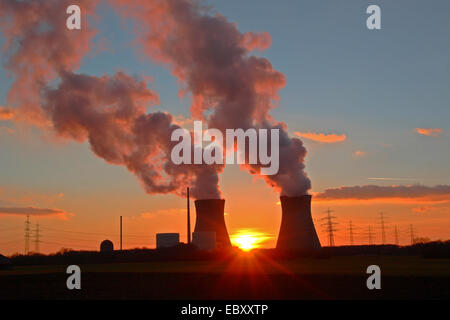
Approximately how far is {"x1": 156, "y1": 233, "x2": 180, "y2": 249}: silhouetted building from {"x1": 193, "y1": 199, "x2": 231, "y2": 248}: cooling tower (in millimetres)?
7162

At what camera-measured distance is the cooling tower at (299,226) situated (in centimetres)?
5041

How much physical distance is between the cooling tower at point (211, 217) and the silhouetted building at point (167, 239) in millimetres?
7162

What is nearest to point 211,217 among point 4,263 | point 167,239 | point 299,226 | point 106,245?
point 167,239

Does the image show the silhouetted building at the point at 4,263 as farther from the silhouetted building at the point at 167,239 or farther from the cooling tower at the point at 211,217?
the silhouetted building at the point at 167,239

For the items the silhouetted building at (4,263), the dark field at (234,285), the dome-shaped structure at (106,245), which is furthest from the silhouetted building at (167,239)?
the dark field at (234,285)

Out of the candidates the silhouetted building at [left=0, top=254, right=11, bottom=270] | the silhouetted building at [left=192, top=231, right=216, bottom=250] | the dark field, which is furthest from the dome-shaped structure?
the dark field

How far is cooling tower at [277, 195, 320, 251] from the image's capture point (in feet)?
165

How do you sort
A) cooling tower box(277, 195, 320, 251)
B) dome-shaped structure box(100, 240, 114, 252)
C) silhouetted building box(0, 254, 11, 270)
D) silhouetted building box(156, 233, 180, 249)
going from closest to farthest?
silhouetted building box(0, 254, 11, 270)
cooling tower box(277, 195, 320, 251)
silhouetted building box(156, 233, 180, 249)
dome-shaped structure box(100, 240, 114, 252)

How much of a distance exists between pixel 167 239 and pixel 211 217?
352 inches

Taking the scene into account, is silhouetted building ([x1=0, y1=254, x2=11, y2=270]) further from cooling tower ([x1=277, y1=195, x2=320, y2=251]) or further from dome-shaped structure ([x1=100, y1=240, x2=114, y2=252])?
cooling tower ([x1=277, y1=195, x2=320, y2=251])

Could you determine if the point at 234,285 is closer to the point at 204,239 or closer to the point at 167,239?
the point at 204,239
